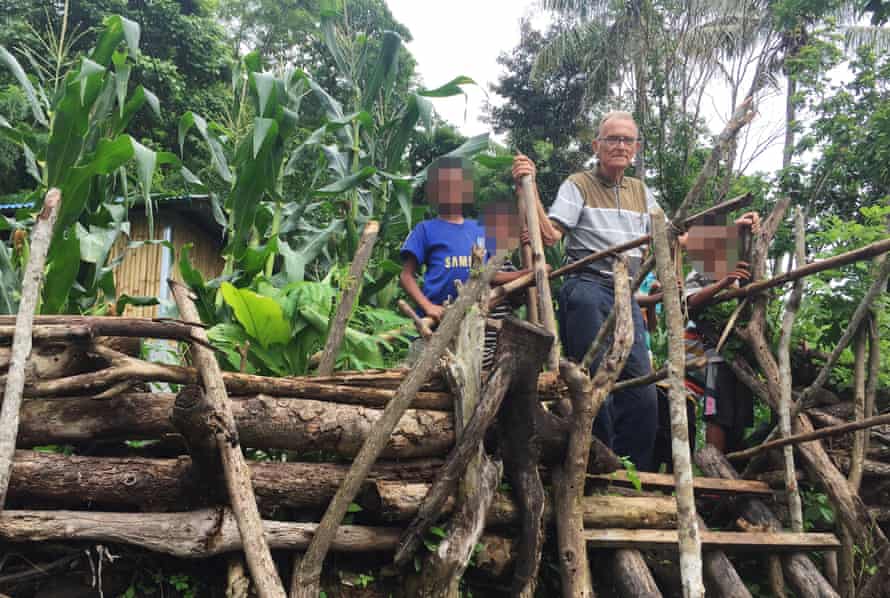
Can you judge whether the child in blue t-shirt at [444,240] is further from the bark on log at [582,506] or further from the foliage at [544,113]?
the foliage at [544,113]

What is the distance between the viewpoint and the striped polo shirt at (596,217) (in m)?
3.16

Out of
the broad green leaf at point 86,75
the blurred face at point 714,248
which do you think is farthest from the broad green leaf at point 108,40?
the blurred face at point 714,248

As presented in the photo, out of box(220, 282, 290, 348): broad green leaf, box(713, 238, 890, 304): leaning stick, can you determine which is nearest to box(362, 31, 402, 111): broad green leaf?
box(220, 282, 290, 348): broad green leaf

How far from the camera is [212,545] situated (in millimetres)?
2094

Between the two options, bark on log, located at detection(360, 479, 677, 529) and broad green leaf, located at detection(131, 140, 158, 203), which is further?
broad green leaf, located at detection(131, 140, 158, 203)

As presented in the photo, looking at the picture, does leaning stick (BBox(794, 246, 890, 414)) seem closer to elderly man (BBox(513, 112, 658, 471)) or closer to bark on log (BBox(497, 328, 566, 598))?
elderly man (BBox(513, 112, 658, 471))

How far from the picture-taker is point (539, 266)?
2.89 meters

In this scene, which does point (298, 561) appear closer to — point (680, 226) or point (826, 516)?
point (680, 226)

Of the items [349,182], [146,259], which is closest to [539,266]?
[349,182]

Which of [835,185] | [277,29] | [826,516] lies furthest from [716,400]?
[277,29]

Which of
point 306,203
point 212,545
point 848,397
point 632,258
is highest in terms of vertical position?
point 306,203

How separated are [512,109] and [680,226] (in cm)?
1505

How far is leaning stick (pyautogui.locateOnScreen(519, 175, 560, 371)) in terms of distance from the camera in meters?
2.81

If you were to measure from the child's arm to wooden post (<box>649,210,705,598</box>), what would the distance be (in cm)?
110
